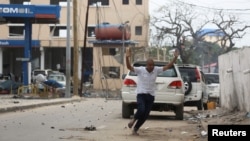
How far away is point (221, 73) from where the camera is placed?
21.4 metres

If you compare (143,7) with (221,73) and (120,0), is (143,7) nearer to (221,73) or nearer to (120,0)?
(120,0)

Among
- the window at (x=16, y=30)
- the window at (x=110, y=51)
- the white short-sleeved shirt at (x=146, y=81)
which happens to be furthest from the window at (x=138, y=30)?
the white short-sleeved shirt at (x=146, y=81)

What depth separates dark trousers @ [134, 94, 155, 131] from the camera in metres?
12.5

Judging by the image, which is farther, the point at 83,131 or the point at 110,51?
the point at 110,51

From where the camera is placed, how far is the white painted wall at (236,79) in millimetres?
15316

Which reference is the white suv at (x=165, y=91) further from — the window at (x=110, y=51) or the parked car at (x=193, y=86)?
the window at (x=110, y=51)

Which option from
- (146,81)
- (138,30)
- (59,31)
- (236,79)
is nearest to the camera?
(146,81)

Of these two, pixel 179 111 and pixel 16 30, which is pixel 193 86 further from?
pixel 16 30

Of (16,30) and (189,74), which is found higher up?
(16,30)

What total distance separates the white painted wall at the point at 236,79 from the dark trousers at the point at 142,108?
3.59 metres

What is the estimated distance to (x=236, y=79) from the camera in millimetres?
17234

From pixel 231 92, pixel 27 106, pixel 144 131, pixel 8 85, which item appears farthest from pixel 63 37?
pixel 144 131

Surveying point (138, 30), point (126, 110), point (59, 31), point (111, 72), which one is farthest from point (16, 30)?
point (126, 110)

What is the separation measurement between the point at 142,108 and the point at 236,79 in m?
5.70
